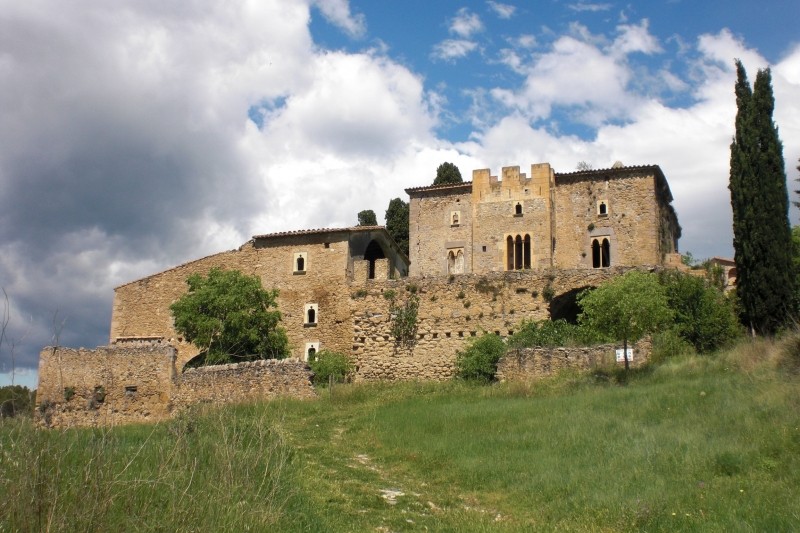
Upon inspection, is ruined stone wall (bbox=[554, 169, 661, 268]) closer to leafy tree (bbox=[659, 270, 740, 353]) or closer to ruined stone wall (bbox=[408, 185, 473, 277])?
ruined stone wall (bbox=[408, 185, 473, 277])

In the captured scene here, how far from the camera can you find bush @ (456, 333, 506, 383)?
24.5 metres

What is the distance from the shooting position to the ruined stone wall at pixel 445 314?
2708 centimetres

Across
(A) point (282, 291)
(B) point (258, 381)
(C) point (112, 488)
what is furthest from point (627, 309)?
(A) point (282, 291)

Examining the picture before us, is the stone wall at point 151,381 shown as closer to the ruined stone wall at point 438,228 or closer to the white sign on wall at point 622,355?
the white sign on wall at point 622,355

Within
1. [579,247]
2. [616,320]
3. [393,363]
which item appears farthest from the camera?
[579,247]

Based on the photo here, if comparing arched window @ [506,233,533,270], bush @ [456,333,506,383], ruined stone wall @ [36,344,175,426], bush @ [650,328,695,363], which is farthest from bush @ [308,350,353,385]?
arched window @ [506,233,533,270]

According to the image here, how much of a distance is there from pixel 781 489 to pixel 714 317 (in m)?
14.8

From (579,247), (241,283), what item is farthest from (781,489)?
(579,247)

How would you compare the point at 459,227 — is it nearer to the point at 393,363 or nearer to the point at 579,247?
the point at 579,247

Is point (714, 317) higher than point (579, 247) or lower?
lower

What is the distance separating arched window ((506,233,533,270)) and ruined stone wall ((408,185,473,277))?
2161mm

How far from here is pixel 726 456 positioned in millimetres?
10227

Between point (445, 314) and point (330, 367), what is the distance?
5.03 m

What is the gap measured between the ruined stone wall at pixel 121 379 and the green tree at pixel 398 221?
26.8 meters
